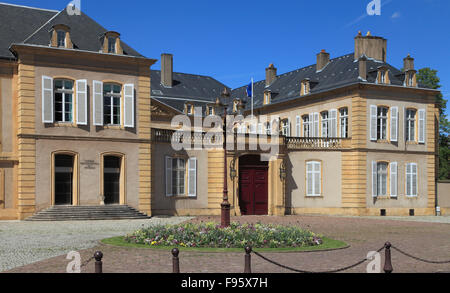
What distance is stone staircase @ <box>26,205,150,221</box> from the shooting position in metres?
24.1

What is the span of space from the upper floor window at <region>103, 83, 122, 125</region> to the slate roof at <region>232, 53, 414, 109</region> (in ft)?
42.2

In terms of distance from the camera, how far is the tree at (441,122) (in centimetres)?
4575

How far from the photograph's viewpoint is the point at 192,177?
92.1ft

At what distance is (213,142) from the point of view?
93.7 ft

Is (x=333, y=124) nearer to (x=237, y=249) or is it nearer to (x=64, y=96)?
(x=64, y=96)

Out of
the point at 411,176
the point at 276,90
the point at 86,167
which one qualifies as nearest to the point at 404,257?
the point at 86,167

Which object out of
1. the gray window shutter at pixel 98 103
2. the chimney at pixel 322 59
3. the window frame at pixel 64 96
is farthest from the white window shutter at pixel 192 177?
the chimney at pixel 322 59

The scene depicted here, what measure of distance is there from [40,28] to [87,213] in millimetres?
8482

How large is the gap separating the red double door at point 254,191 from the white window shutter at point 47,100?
32.0 ft

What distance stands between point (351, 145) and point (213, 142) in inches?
319

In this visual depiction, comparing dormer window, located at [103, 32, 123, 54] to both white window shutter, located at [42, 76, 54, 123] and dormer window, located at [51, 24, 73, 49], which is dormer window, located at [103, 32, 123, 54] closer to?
dormer window, located at [51, 24, 73, 49]

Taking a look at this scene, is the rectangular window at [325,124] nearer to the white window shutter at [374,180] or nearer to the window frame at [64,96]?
the white window shutter at [374,180]

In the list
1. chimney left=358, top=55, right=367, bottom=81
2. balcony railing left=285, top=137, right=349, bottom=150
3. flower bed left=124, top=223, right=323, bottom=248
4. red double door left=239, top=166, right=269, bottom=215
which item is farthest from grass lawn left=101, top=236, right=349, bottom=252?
chimney left=358, top=55, right=367, bottom=81

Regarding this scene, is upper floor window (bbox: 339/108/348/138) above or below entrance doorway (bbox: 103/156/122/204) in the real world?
above
